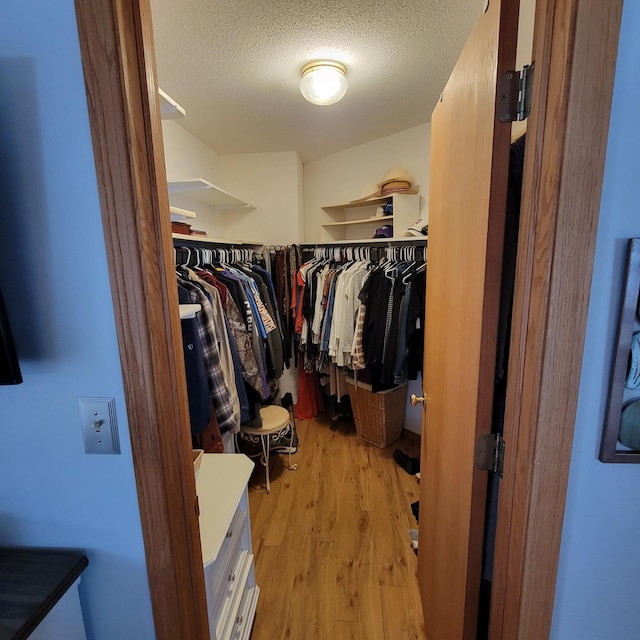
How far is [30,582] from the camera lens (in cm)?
65

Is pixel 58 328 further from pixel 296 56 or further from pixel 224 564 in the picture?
pixel 296 56

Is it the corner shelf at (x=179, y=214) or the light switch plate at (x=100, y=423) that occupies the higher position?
the corner shelf at (x=179, y=214)

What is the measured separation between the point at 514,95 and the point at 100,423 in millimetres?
1051

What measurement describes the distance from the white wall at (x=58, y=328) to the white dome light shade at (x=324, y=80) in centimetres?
144

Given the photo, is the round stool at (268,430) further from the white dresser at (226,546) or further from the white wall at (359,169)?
the white wall at (359,169)

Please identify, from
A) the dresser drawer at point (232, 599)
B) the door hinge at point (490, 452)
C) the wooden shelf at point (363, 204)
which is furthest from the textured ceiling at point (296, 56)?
the dresser drawer at point (232, 599)

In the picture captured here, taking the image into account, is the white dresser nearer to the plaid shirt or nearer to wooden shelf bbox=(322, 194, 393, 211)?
the plaid shirt

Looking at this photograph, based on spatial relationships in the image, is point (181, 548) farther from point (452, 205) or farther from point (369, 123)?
point (369, 123)

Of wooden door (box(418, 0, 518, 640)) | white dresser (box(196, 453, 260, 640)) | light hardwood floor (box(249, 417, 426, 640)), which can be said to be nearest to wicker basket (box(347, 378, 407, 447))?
light hardwood floor (box(249, 417, 426, 640))

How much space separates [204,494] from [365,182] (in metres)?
2.80

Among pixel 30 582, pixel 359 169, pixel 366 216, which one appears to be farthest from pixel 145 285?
pixel 359 169

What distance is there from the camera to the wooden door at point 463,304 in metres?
0.69

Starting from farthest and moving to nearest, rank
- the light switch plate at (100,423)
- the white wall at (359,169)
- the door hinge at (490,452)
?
the white wall at (359,169) < the door hinge at (490,452) < the light switch plate at (100,423)

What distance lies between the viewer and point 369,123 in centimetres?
251
